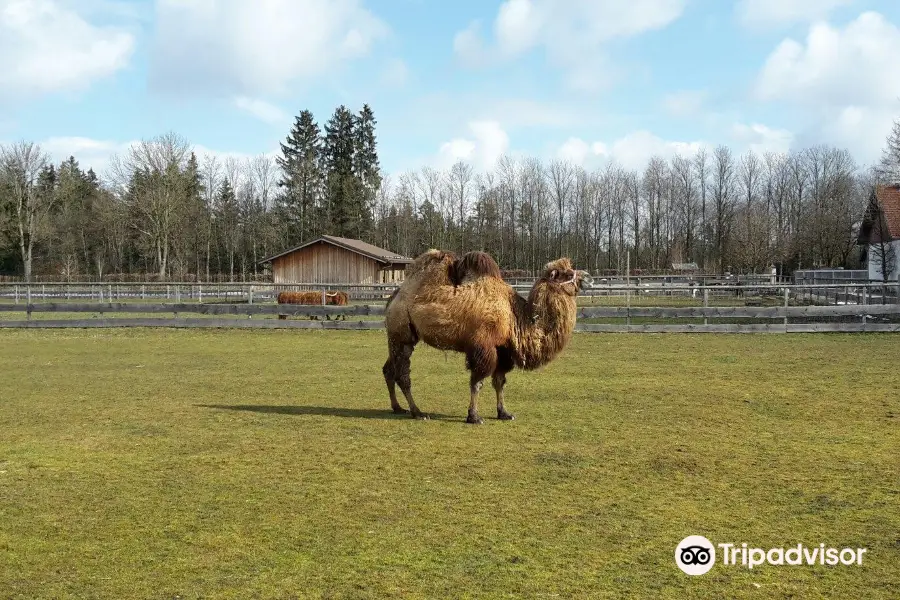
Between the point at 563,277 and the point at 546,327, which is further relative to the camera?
the point at 563,277

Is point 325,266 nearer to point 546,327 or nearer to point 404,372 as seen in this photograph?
point 404,372

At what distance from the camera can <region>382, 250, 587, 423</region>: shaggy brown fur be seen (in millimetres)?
7859

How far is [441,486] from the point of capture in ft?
18.1

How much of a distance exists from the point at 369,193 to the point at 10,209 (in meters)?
32.0

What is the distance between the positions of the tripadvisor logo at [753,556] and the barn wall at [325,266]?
38780mm

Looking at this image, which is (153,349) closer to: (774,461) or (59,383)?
(59,383)

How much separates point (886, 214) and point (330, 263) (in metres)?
31.1

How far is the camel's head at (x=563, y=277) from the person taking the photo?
26.7ft

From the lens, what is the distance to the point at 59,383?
1103 centimetres

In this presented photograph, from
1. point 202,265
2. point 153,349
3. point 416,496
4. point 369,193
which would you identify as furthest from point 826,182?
point 416,496

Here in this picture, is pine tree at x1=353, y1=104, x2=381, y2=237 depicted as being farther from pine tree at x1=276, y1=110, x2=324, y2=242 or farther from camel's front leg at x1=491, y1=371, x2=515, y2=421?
camel's front leg at x1=491, y1=371, x2=515, y2=421

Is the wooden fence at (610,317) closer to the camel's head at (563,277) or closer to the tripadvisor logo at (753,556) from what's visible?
the camel's head at (563,277)

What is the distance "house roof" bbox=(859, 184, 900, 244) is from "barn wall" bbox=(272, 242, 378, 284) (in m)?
28.1

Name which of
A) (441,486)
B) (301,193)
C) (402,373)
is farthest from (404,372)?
(301,193)
